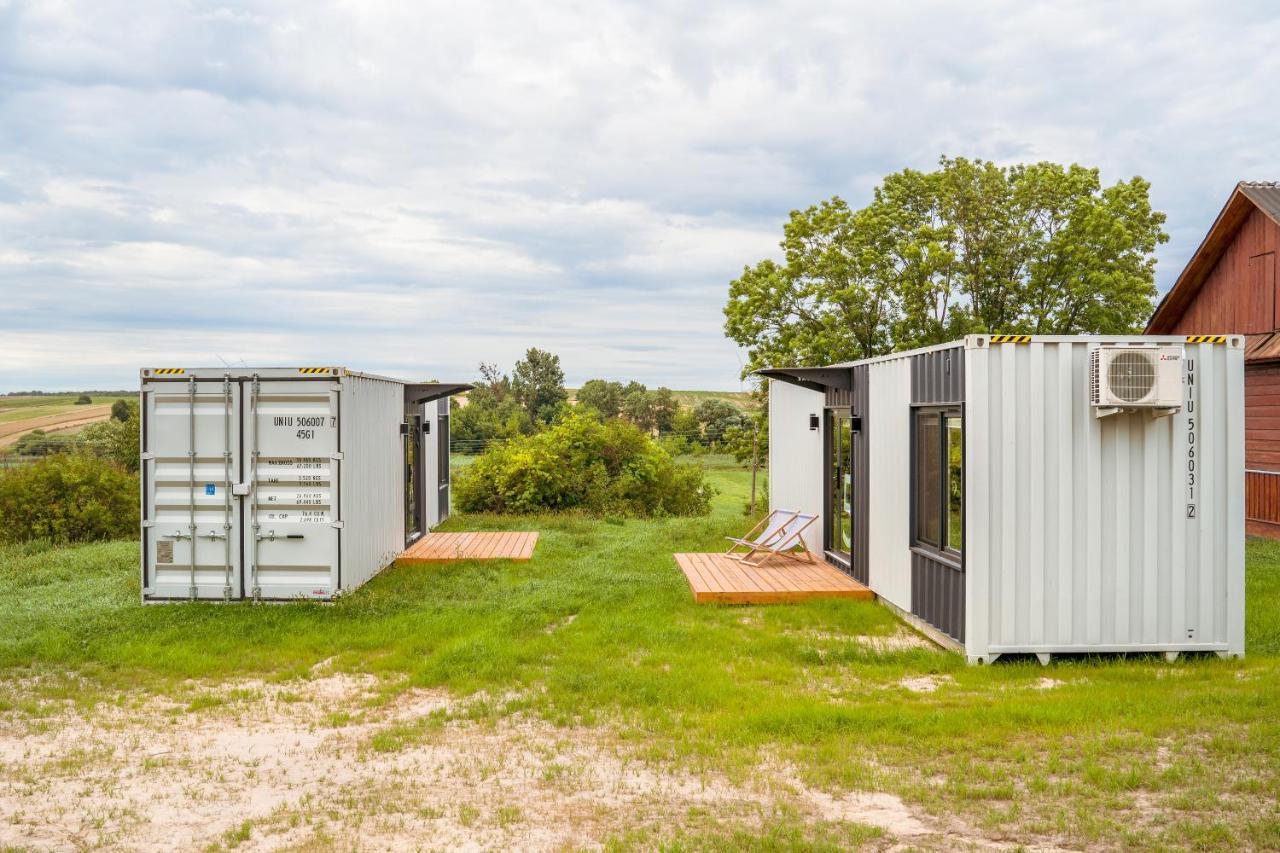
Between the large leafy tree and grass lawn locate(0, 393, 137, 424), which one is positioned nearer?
the large leafy tree

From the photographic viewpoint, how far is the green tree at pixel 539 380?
4172 cm

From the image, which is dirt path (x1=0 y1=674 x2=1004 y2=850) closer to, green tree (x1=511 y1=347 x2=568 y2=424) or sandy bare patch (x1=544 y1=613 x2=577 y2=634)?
sandy bare patch (x1=544 y1=613 x2=577 y2=634)

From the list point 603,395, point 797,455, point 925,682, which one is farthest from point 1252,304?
point 603,395

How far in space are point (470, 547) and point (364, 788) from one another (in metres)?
7.68

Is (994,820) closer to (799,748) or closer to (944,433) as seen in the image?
(799,748)

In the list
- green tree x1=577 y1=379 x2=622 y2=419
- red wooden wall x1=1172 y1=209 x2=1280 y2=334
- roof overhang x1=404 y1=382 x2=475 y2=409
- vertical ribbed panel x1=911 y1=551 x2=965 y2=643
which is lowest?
vertical ribbed panel x1=911 y1=551 x2=965 y2=643

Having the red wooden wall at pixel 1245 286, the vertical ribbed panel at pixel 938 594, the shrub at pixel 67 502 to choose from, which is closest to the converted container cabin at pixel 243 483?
the vertical ribbed panel at pixel 938 594

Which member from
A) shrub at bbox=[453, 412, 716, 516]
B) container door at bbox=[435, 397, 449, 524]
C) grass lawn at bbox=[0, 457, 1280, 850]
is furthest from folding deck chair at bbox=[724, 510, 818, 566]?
shrub at bbox=[453, 412, 716, 516]

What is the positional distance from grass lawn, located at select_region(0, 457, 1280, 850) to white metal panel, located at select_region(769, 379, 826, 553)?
220cm

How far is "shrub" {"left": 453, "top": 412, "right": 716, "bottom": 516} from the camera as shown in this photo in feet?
56.6

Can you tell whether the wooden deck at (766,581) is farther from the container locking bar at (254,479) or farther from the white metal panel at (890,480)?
the container locking bar at (254,479)

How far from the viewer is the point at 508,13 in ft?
36.7

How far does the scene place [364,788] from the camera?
4453mm

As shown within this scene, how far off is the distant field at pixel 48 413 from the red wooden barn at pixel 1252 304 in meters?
28.3
